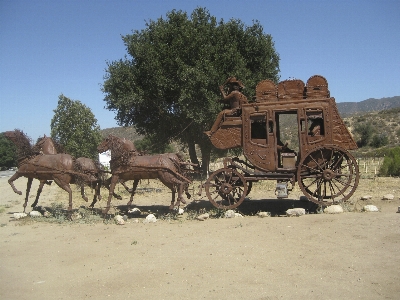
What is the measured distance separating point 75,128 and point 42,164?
43.6 feet

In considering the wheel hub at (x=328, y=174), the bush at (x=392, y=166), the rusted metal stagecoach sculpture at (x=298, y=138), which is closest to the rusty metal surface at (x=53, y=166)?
the rusted metal stagecoach sculpture at (x=298, y=138)

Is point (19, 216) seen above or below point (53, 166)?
below

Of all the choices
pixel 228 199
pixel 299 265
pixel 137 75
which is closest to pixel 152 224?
pixel 228 199

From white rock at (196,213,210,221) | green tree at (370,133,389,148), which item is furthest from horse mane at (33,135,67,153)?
green tree at (370,133,389,148)

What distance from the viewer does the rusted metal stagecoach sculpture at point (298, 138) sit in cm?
1106

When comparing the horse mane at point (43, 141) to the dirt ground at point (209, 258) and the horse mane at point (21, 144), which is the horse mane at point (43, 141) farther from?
the dirt ground at point (209, 258)

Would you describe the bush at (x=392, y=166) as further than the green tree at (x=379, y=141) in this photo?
No

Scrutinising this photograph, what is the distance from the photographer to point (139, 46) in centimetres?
2069

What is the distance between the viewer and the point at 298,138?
11.1m

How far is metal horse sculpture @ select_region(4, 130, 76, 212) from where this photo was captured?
12.5m

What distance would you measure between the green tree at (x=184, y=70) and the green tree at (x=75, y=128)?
399cm

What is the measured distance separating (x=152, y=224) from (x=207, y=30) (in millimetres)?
12726

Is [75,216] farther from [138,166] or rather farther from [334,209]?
[334,209]

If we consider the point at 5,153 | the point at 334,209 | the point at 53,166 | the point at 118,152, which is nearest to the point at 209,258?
the point at 334,209
